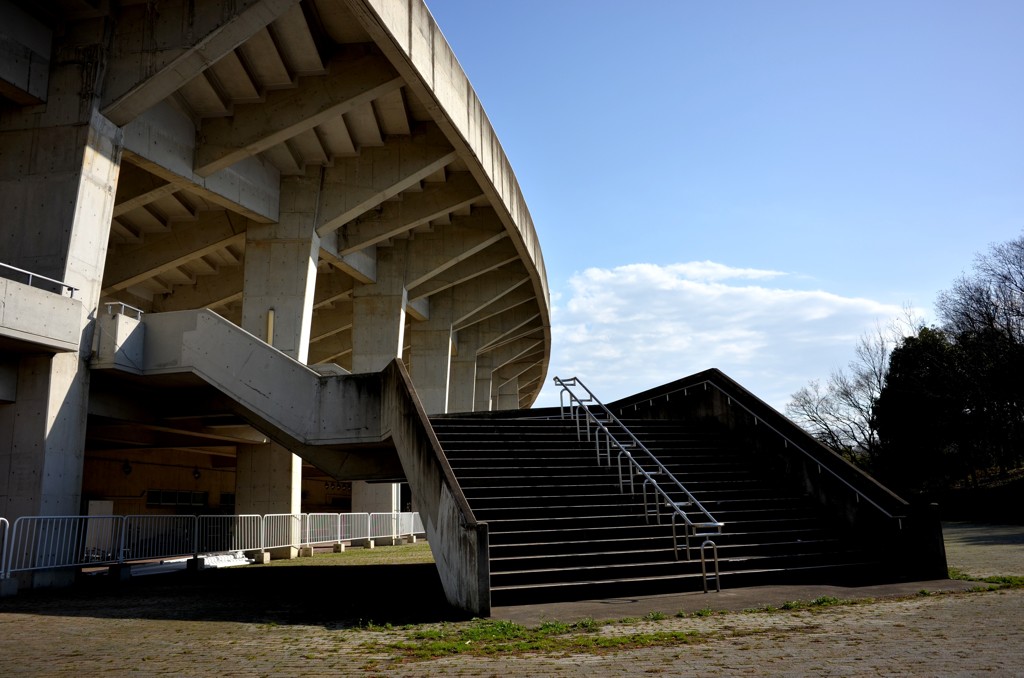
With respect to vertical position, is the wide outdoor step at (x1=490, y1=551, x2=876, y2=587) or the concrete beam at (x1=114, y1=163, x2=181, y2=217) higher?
the concrete beam at (x1=114, y1=163, x2=181, y2=217)

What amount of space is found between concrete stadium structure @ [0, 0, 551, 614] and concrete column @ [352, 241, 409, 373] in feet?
0.34

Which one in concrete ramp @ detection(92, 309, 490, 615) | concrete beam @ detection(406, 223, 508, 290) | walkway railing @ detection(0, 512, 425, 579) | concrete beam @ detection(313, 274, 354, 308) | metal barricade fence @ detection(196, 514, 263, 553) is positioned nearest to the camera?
walkway railing @ detection(0, 512, 425, 579)

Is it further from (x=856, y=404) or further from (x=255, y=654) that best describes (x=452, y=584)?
(x=856, y=404)

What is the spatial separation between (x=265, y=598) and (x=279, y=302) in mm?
10436

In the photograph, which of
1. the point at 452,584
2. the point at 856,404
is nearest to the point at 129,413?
the point at 452,584

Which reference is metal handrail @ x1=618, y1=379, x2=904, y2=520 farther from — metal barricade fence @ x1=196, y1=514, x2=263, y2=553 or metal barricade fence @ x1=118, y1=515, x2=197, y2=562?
metal barricade fence @ x1=118, y1=515, x2=197, y2=562

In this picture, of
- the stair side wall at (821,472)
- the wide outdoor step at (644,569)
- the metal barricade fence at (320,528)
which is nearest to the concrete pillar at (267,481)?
the metal barricade fence at (320,528)

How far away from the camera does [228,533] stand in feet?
57.3

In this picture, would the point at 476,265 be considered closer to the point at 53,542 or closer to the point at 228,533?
the point at 228,533

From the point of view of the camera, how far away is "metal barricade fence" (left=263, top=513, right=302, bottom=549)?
18.7 metres

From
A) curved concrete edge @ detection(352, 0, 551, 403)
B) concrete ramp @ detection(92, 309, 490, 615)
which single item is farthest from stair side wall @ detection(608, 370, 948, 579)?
curved concrete edge @ detection(352, 0, 551, 403)

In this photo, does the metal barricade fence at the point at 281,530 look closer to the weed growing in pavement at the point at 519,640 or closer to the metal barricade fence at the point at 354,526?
the metal barricade fence at the point at 354,526

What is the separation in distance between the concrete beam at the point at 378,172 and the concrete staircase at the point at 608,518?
7.95 meters

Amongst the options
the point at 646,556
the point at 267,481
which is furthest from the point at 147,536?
the point at 646,556
